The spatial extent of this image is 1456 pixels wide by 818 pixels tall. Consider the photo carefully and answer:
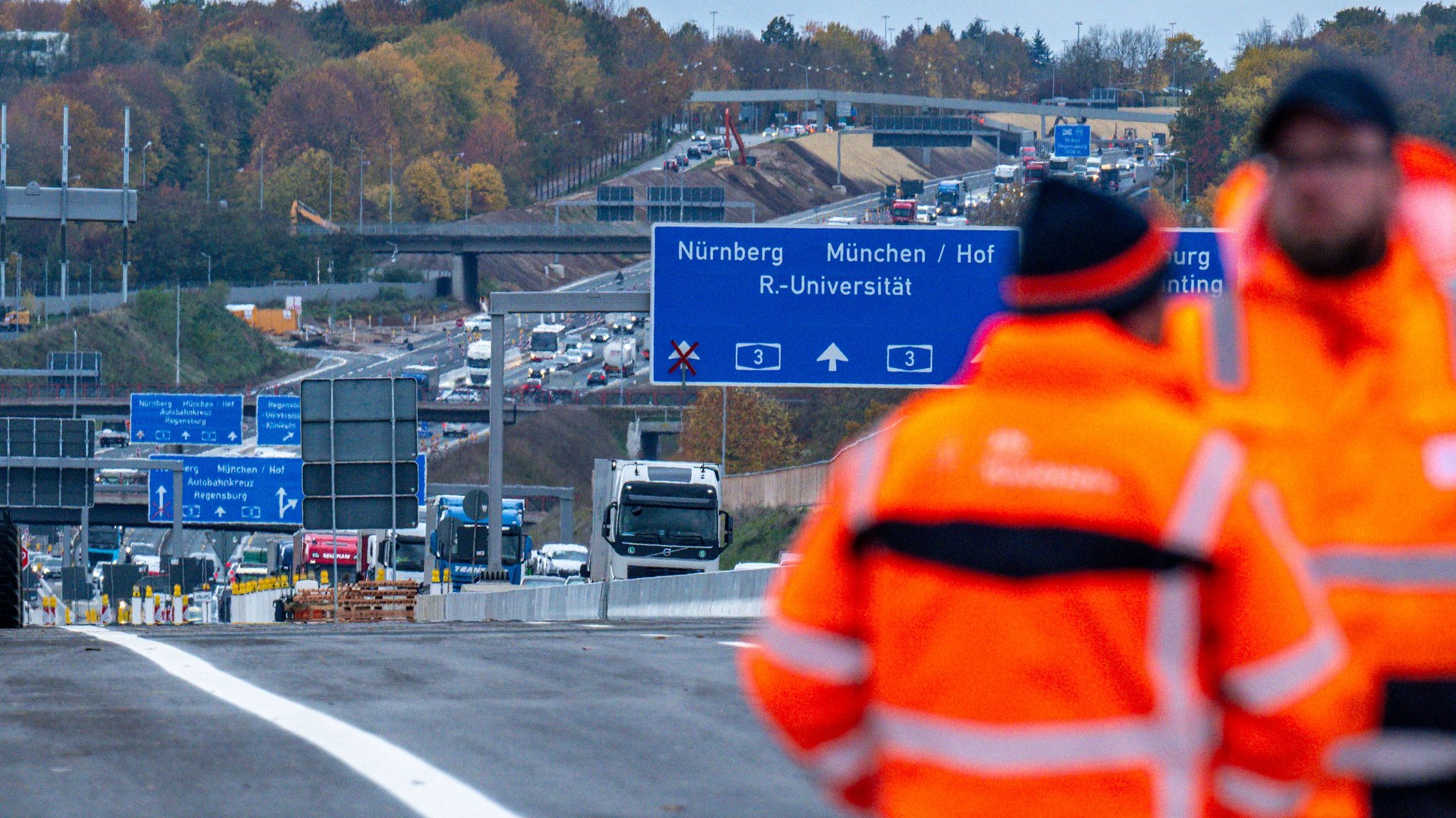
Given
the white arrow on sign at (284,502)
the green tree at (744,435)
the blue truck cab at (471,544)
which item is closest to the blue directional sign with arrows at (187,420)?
the white arrow on sign at (284,502)

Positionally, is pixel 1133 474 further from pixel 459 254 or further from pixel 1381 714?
pixel 459 254

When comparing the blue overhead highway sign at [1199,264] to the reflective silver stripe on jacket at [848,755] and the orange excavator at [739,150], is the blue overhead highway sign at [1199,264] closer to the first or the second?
the reflective silver stripe on jacket at [848,755]

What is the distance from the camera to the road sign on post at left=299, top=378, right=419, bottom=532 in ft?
93.5

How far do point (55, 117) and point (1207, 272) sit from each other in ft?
478

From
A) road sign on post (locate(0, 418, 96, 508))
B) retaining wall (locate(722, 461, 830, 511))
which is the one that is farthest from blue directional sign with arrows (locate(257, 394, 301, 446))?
retaining wall (locate(722, 461, 830, 511))

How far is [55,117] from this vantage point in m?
160

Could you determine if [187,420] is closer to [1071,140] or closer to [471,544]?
[471,544]

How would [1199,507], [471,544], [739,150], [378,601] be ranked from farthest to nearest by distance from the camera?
[739,150] < [378,601] < [471,544] < [1199,507]

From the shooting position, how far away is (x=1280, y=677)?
2850 millimetres

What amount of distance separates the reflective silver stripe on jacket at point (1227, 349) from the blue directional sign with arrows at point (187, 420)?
57545 millimetres

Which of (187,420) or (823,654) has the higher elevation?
(823,654)

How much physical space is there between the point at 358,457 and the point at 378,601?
6444 mm

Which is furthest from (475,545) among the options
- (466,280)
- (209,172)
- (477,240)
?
(209,172)

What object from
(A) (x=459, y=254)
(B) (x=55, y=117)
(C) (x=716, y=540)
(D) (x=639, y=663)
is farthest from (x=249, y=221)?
(D) (x=639, y=663)
